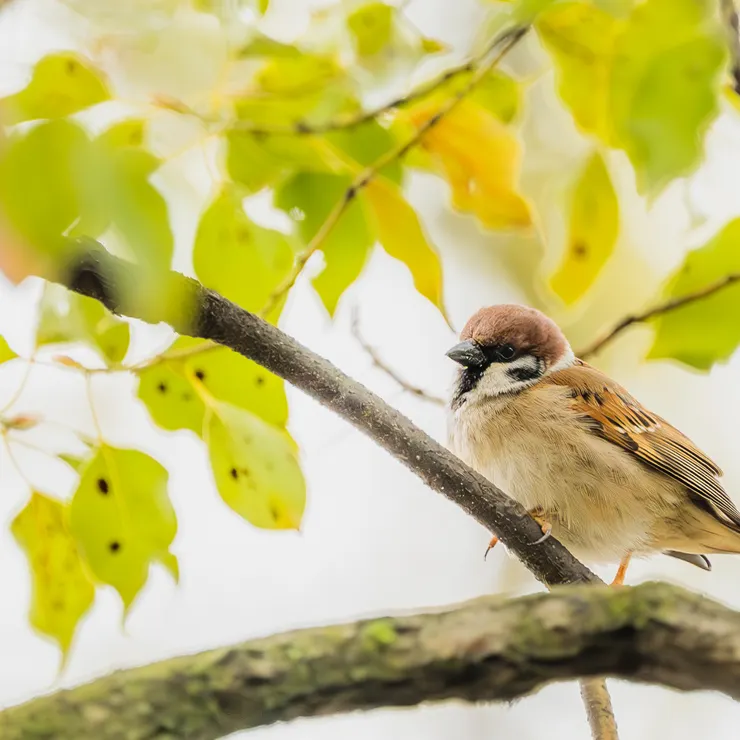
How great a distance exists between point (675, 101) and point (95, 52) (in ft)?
2.07

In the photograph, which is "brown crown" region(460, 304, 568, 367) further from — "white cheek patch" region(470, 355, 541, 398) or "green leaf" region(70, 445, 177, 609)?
"green leaf" region(70, 445, 177, 609)

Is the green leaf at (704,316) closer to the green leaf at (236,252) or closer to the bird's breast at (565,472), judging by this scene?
the green leaf at (236,252)

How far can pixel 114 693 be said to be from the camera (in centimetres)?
66

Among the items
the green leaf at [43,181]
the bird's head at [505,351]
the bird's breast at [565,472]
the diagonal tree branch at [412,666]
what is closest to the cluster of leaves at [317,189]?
the green leaf at [43,181]

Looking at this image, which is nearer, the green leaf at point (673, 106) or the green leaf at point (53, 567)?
the green leaf at point (673, 106)

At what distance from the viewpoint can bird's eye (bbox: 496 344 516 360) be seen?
7.70ft

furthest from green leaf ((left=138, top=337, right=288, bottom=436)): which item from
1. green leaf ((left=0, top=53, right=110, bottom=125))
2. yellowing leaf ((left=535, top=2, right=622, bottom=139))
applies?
yellowing leaf ((left=535, top=2, right=622, bottom=139))

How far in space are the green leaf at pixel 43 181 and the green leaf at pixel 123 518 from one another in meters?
0.50

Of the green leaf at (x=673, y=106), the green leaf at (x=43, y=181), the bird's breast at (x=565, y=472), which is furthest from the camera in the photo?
the bird's breast at (x=565, y=472)

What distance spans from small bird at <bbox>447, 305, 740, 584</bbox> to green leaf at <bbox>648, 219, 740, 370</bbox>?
2.61ft

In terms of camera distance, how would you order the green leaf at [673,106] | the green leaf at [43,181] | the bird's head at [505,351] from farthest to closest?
the bird's head at [505,351] → the green leaf at [673,106] → the green leaf at [43,181]

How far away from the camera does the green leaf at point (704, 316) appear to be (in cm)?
128

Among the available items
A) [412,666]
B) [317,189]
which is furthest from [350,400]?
[412,666]

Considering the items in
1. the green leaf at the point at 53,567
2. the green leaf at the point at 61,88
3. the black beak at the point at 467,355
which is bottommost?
the green leaf at the point at 53,567
